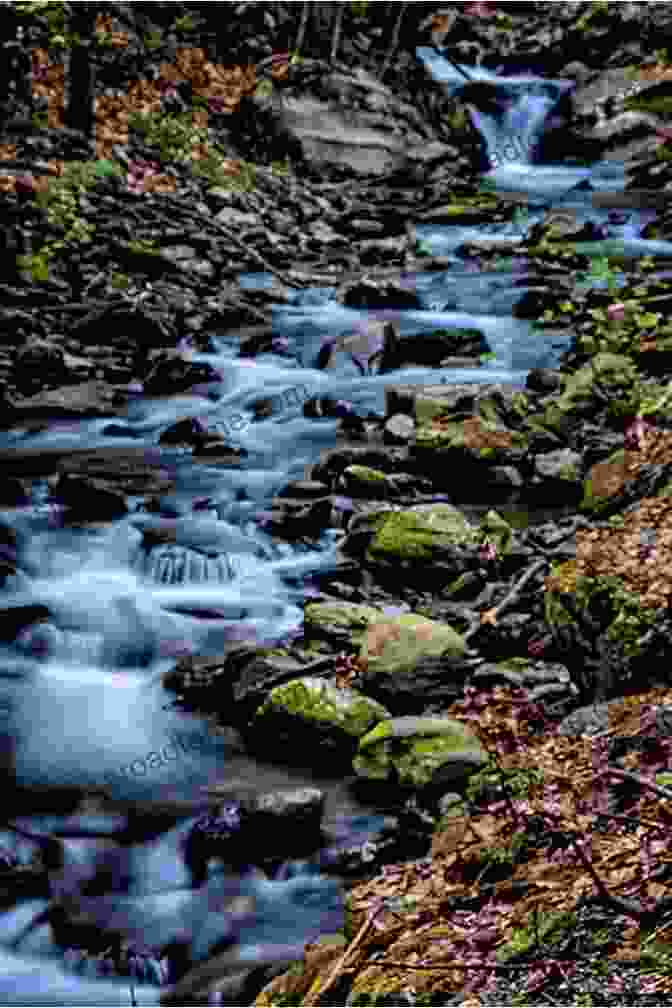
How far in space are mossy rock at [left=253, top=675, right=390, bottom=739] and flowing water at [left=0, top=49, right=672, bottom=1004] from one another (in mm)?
225

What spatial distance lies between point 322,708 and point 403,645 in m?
0.63

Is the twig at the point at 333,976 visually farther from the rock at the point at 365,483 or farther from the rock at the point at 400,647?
the rock at the point at 365,483

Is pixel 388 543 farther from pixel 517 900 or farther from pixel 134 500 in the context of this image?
pixel 517 900

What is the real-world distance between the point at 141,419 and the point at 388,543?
3.76 metres

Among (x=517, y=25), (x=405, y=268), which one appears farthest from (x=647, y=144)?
(x=517, y=25)

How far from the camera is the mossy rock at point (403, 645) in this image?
5.61 m

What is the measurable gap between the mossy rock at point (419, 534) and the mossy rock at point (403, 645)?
1.05 m

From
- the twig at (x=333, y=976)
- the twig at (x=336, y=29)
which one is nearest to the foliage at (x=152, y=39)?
the twig at (x=336, y=29)

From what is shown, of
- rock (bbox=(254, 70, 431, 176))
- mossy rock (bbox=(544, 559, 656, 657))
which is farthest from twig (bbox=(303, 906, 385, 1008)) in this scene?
rock (bbox=(254, 70, 431, 176))

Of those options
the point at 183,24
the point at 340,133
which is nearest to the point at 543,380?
the point at 340,133

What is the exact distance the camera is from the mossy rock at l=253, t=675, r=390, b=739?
524 cm

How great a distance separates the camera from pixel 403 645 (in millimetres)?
5730

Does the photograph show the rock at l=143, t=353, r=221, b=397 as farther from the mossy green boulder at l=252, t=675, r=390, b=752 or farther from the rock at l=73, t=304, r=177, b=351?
the mossy green boulder at l=252, t=675, r=390, b=752

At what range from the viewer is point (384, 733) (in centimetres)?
504
